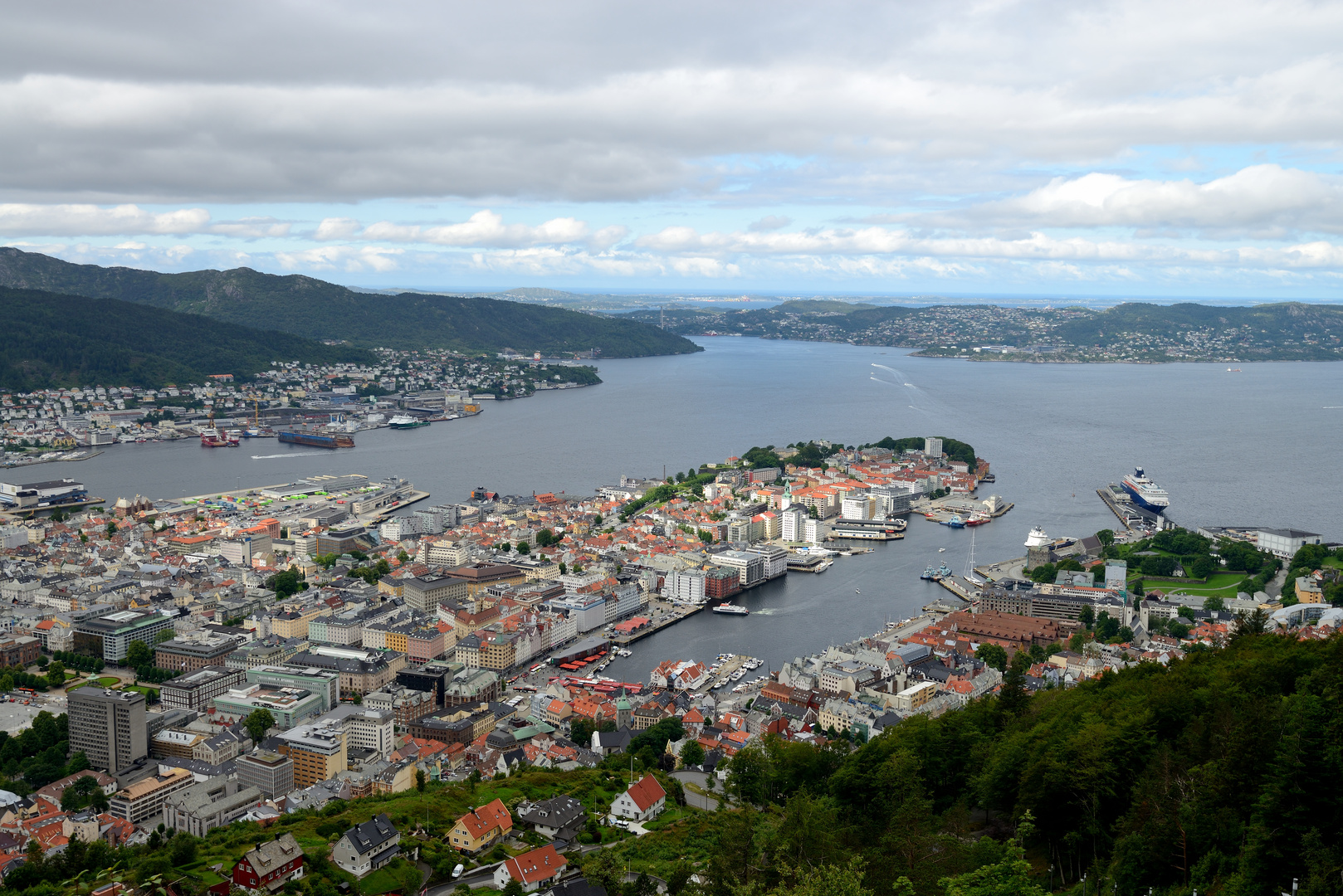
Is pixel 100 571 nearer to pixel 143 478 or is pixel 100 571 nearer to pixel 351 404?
pixel 143 478

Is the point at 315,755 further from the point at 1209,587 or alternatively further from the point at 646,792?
the point at 1209,587

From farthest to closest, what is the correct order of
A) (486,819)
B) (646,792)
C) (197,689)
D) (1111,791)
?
(197,689) < (646,792) < (486,819) < (1111,791)

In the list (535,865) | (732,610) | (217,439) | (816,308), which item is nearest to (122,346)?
(217,439)

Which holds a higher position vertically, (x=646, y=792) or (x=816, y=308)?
(x=816, y=308)

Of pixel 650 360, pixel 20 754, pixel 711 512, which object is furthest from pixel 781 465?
pixel 650 360

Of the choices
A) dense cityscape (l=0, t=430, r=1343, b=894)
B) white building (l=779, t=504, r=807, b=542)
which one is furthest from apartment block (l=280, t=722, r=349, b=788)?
white building (l=779, t=504, r=807, b=542)
